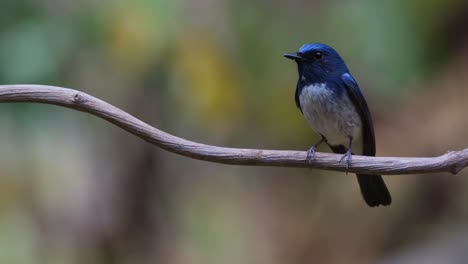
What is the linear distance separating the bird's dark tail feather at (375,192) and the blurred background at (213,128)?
59.1 inches

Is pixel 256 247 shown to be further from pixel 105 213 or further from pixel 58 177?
pixel 58 177

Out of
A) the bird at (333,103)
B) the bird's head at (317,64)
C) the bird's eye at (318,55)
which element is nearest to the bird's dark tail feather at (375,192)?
the bird at (333,103)

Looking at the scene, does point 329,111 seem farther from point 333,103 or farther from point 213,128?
point 213,128

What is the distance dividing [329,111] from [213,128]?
157cm

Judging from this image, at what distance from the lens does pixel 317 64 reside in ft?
12.9

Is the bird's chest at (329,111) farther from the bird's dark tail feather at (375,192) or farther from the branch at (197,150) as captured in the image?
the branch at (197,150)

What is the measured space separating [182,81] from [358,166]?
2282 millimetres

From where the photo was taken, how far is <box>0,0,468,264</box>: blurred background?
500 cm

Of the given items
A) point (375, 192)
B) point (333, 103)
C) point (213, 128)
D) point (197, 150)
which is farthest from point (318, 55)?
point (213, 128)

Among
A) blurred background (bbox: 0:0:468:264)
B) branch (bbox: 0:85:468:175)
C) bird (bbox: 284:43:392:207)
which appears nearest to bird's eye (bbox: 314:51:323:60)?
bird (bbox: 284:43:392:207)

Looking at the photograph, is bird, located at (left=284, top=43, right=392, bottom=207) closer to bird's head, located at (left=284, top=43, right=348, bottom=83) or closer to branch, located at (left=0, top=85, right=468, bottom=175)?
bird's head, located at (left=284, top=43, right=348, bottom=83)

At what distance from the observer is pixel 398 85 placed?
5512mm

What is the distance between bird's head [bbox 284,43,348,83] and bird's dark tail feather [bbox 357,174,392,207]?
0.58 metres

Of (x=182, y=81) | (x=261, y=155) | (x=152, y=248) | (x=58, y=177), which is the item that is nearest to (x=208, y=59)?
(x=182, y=81)
